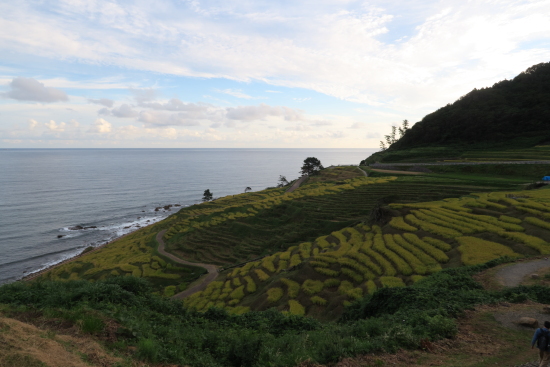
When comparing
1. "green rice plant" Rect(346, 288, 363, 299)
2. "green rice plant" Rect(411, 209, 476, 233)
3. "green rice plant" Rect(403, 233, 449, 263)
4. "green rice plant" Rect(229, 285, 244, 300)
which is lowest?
"green rice plant" Rect(229, 285, 244, 300)

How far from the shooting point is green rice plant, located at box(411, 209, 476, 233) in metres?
25.4

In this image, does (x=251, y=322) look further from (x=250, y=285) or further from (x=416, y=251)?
(x=416, y=251)

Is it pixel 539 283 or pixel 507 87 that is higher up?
pixel 507 87

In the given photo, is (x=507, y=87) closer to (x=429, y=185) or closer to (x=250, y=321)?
(x=429, y=185)

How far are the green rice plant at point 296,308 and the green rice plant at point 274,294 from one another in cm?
148

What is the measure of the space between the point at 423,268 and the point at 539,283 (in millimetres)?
6311

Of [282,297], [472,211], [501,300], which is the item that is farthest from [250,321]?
[472,211]

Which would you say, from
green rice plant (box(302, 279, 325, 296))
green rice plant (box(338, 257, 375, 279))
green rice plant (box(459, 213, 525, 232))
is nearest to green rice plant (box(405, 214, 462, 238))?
green rice plant (box(459, 213, 525, 232))

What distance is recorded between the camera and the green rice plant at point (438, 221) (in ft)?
83.4

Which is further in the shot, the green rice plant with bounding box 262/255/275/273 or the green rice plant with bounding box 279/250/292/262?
the green rice plant with bounding box 279/250/292/262

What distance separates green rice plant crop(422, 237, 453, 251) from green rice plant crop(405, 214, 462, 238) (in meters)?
1.04

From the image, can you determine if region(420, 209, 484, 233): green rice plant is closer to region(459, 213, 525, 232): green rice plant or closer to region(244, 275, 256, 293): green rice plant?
region(459, 213, 525, 232): green rice plant

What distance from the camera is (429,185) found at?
47.1 meters

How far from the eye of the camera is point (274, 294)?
22.2 m
